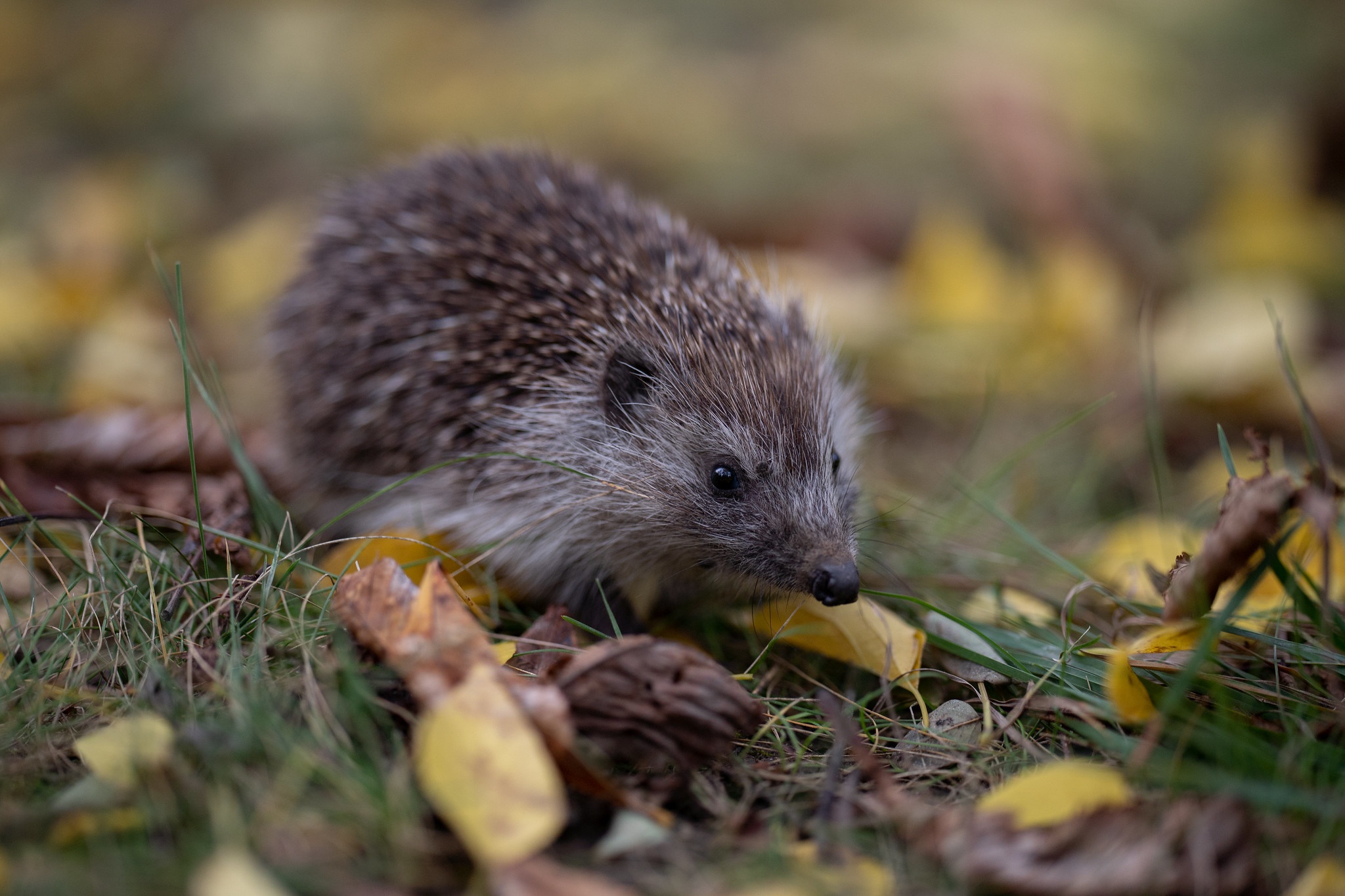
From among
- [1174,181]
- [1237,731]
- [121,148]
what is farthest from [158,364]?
[1174,181]

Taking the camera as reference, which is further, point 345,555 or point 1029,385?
point 1029,385

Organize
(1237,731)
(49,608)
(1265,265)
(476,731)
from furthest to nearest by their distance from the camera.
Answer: (1265,265) → (49,608) → (1237,731) → (476,731)

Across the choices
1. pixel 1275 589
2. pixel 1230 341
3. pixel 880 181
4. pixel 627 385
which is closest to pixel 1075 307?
pixel 1230 341

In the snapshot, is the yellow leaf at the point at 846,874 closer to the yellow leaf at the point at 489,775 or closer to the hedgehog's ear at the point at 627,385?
the yellow leaf at the point at 489,775

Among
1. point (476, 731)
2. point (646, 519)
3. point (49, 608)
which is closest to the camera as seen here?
point (476, 731)

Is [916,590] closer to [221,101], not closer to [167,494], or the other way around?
[167,494]

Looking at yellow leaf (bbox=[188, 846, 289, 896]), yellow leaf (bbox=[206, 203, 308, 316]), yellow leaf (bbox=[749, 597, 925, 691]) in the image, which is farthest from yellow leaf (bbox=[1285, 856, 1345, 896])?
yellow leaf (bbox=[206, 203, 308, 316])

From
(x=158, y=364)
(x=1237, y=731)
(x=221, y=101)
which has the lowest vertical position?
(x=158, y=364)
